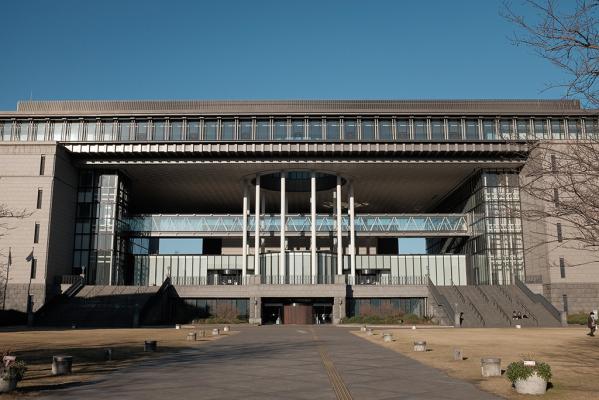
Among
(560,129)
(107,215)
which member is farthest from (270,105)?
(560,129)

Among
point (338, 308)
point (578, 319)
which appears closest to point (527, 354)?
point (578, 319)

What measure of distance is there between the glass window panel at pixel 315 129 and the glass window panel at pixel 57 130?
28.9 meters

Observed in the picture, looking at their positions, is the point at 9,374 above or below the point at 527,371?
below

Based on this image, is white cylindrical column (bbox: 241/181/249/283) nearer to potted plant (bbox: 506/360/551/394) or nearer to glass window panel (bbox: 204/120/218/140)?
glass window panel (bbox: 204/120/218/140)

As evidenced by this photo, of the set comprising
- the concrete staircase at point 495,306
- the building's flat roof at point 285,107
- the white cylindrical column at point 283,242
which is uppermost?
the building's flat roof at point 285,107

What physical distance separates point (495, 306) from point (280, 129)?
30324 millimetres

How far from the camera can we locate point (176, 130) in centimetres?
6950

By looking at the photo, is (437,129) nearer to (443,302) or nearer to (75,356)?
(443,302)

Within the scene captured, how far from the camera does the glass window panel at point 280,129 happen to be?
226ft

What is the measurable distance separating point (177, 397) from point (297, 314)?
174 feet

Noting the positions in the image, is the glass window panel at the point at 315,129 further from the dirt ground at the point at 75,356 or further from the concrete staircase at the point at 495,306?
the dirt ground at the point at 75,356

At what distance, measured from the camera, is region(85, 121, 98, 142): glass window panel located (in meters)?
69.8

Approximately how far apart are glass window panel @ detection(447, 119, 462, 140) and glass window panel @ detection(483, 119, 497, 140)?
9.32 ft

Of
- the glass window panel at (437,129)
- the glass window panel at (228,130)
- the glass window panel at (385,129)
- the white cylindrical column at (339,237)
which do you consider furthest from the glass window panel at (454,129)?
the glass window panel at (228,130)
